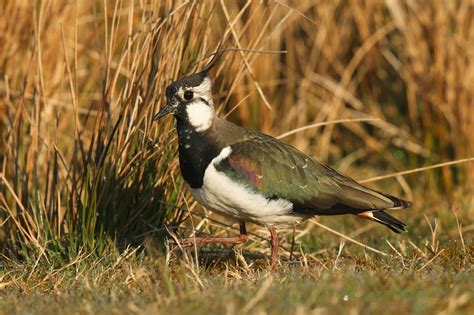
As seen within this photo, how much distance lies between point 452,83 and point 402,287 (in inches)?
141

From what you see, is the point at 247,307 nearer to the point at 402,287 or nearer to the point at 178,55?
the point at 402,287

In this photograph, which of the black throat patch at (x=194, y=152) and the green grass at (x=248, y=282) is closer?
the green grass at (x=248, y=282)

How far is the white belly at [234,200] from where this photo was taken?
498cm

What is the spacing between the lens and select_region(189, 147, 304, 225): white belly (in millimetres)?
4980

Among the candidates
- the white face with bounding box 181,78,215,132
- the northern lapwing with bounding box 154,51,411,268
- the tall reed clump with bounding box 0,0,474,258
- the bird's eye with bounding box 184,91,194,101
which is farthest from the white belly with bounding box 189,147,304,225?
the tall reed clump with bounding box 0,0,474,258

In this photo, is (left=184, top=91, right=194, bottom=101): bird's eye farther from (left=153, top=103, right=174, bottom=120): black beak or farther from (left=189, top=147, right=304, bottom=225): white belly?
(left=189, top=147, right=304, bottom=225): white belly

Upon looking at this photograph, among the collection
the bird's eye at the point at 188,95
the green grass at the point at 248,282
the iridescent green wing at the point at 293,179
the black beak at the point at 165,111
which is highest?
the bird's eye at the point at 188,95

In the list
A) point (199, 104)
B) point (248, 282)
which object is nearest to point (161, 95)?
point (199, 104)

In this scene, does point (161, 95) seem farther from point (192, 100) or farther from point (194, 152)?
point (194, 152)

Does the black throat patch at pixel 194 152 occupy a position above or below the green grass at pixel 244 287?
above

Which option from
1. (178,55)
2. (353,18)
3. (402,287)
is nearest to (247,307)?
(402,287)

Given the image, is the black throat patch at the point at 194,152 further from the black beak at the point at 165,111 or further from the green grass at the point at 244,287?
the green grass at the point at 244,287

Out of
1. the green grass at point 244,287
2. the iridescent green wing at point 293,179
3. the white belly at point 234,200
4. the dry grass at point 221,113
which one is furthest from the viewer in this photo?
the dry grass at point 221,113

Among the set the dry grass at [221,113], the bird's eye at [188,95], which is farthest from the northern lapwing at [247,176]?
the dry grass at [221,113]
